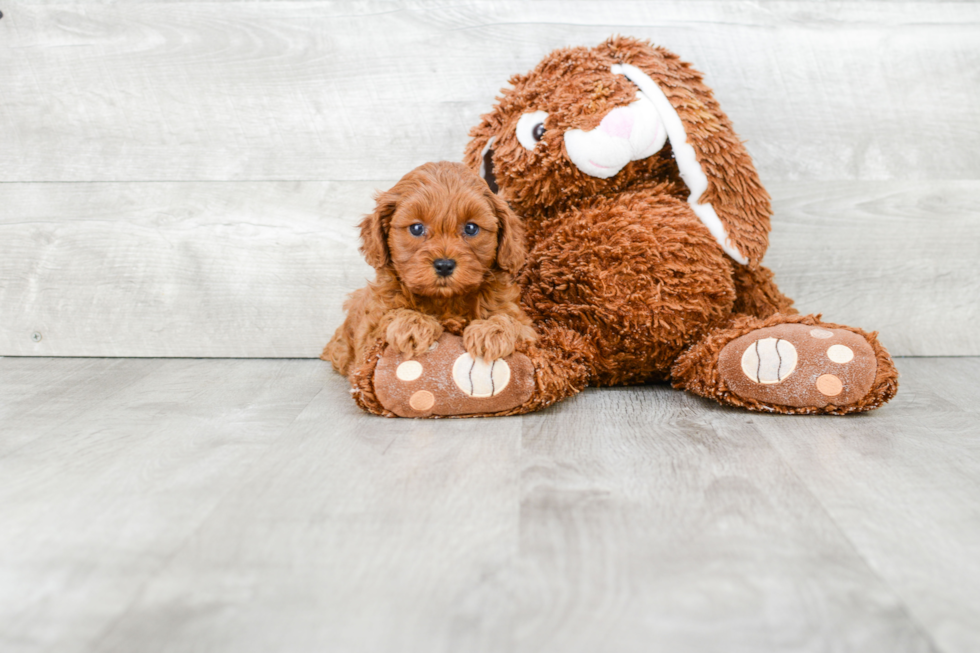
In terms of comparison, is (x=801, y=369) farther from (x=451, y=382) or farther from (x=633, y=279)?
(x=451, y=382)

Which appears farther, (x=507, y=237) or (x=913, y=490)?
(x=507, y=237)

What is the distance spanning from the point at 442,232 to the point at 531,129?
333 mm

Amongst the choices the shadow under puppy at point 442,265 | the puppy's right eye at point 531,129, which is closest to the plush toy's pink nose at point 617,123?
the puppy's right eye at point 531,129

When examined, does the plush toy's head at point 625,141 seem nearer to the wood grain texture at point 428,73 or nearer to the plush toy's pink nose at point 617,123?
the plush toy's pink nose at point 617,123

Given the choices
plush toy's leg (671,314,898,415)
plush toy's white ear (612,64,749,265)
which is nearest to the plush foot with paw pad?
plush toy's leg (671,314,898,415)

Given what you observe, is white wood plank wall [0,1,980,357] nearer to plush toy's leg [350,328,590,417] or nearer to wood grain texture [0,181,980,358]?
wood grain texture [0,181,980,358]

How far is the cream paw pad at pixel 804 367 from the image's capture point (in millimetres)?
1179

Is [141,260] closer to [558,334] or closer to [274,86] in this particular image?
[274,86]

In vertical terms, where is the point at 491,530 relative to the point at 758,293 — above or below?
below

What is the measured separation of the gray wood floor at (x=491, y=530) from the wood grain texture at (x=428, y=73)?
0.70 m

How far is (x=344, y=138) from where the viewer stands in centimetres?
172

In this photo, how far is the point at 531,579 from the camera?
0.71 m

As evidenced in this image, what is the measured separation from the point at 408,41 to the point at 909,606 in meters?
1.47

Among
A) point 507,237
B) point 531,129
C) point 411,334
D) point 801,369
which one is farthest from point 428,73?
point 801,369
